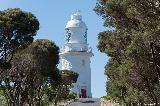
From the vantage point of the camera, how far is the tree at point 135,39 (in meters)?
19.7

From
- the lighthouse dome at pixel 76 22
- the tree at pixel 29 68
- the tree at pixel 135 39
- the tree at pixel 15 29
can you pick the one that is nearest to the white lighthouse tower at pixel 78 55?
the lighthouse dome at pixel 76 22

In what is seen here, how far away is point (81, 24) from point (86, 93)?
1648 centimetres

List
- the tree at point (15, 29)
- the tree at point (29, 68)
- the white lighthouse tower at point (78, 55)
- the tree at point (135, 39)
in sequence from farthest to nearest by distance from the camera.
Result: the white lighthouse tower at point (78, 55)
the tree at point (29, 68)
the tree at point (15, 29)
the tree at point (135, 39)

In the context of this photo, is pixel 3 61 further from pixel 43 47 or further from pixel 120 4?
pixel 43 47

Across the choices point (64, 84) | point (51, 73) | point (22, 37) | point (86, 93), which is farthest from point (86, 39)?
point (22, 37)

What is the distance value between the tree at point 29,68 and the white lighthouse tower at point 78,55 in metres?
59.4

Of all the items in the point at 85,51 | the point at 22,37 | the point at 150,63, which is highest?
the point at 85,51

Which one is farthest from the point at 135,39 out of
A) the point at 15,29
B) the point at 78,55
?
the point at 78,55

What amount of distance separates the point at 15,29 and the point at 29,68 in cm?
1332

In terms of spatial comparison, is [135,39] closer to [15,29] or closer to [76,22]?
[15,29]

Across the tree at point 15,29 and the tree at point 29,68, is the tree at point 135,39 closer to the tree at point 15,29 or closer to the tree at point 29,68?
the tree at point 15,29

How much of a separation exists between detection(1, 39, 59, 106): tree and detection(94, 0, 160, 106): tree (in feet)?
28.4

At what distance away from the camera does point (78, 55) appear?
365 ft

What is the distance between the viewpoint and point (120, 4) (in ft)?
72.1
